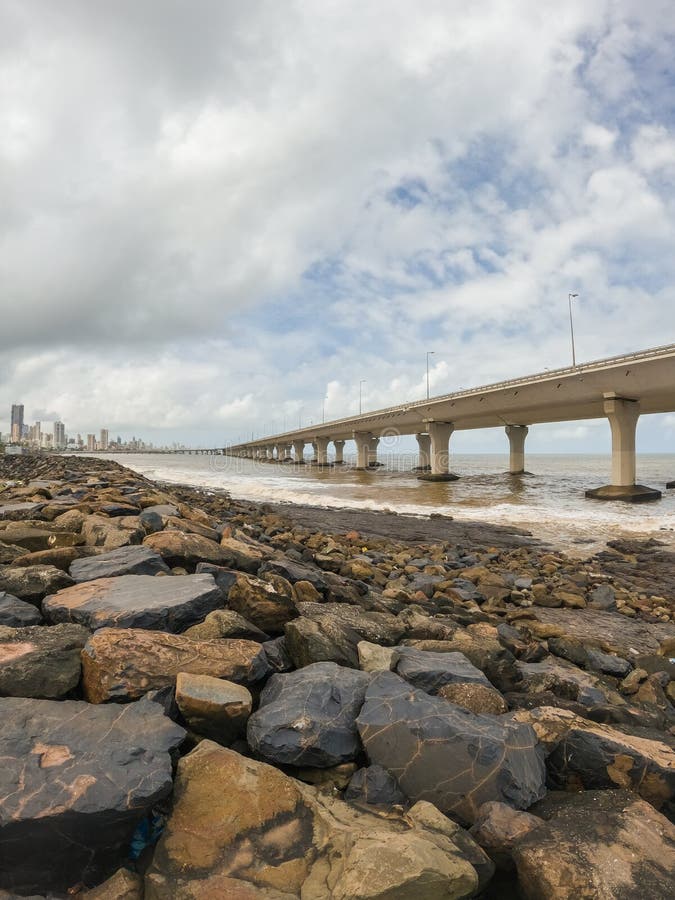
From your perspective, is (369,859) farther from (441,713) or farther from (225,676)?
(225,676)

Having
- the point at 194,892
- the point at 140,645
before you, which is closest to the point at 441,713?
the point at 194,892

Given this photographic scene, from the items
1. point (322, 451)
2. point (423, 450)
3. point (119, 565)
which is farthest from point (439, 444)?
point (119, 565)

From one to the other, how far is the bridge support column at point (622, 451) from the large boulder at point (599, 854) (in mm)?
33544

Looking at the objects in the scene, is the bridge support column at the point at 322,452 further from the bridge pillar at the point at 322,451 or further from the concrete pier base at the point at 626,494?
the concrete pier base at the point at 626,494

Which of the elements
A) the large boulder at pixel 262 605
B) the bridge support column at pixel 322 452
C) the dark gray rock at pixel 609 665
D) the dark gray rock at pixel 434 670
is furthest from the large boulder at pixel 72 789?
the bridge support column at pixel 322 452

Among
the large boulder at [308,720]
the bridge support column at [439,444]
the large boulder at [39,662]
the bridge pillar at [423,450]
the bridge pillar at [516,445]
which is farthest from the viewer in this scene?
the bridge pillar at [423,450]

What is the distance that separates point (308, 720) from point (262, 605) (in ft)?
4.69

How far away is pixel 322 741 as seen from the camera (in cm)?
268

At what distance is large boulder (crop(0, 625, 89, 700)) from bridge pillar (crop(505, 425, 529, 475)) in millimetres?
60898

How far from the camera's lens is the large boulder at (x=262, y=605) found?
4070mm

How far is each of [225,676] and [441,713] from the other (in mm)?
1416

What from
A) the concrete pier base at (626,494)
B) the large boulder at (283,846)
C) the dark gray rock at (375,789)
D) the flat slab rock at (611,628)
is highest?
the large boulder at (283,846)

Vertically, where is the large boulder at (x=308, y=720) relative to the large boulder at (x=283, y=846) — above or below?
above

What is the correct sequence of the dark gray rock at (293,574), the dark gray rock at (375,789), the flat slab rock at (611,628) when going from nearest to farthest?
the dark gray rock at (375,789)
the dark gray rock at (293,574)
the flat slab rock at (611,628)
